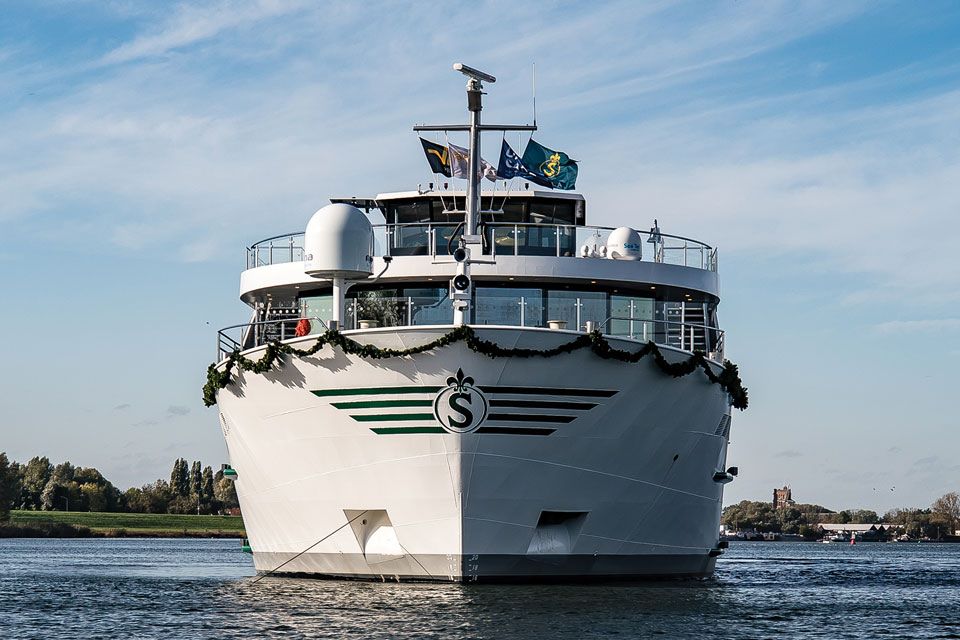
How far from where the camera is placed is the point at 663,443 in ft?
87.1

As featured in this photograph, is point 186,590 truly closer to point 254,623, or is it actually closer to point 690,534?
point 254,623

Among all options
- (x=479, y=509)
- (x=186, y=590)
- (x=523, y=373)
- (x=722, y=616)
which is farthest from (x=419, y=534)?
(x=186, y=590)

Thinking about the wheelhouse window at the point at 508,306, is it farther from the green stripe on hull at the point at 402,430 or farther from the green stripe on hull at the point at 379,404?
the green stripe on hull at the point at 402,430

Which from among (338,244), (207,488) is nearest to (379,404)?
(338,244)

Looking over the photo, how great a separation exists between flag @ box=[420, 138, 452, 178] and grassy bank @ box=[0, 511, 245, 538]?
258 feet

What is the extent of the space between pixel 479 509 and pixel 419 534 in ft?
4.21

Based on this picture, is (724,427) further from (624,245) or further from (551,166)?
(551,166)

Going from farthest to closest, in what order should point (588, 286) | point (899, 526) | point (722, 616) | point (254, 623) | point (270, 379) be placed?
point (899, 526) < point (588, 286) < point (270, 379) < point (722, 616) < point (254, 623)

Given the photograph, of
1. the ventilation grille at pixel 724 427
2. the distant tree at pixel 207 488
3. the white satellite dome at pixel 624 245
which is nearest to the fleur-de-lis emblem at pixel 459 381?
the white satellite dome at pixel 624 245

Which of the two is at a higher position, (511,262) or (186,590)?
(511,262)

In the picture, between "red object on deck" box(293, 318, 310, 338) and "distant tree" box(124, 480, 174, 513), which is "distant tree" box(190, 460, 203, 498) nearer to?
"distant tree" box(124, 480, 174, 513)

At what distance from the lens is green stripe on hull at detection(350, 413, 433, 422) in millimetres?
24500

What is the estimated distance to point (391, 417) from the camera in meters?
24.8

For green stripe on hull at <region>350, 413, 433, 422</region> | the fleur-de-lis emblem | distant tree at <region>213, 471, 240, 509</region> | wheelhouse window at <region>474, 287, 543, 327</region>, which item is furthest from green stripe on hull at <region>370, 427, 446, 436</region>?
distant tree at <region>213, 471, 240, 509</region>
